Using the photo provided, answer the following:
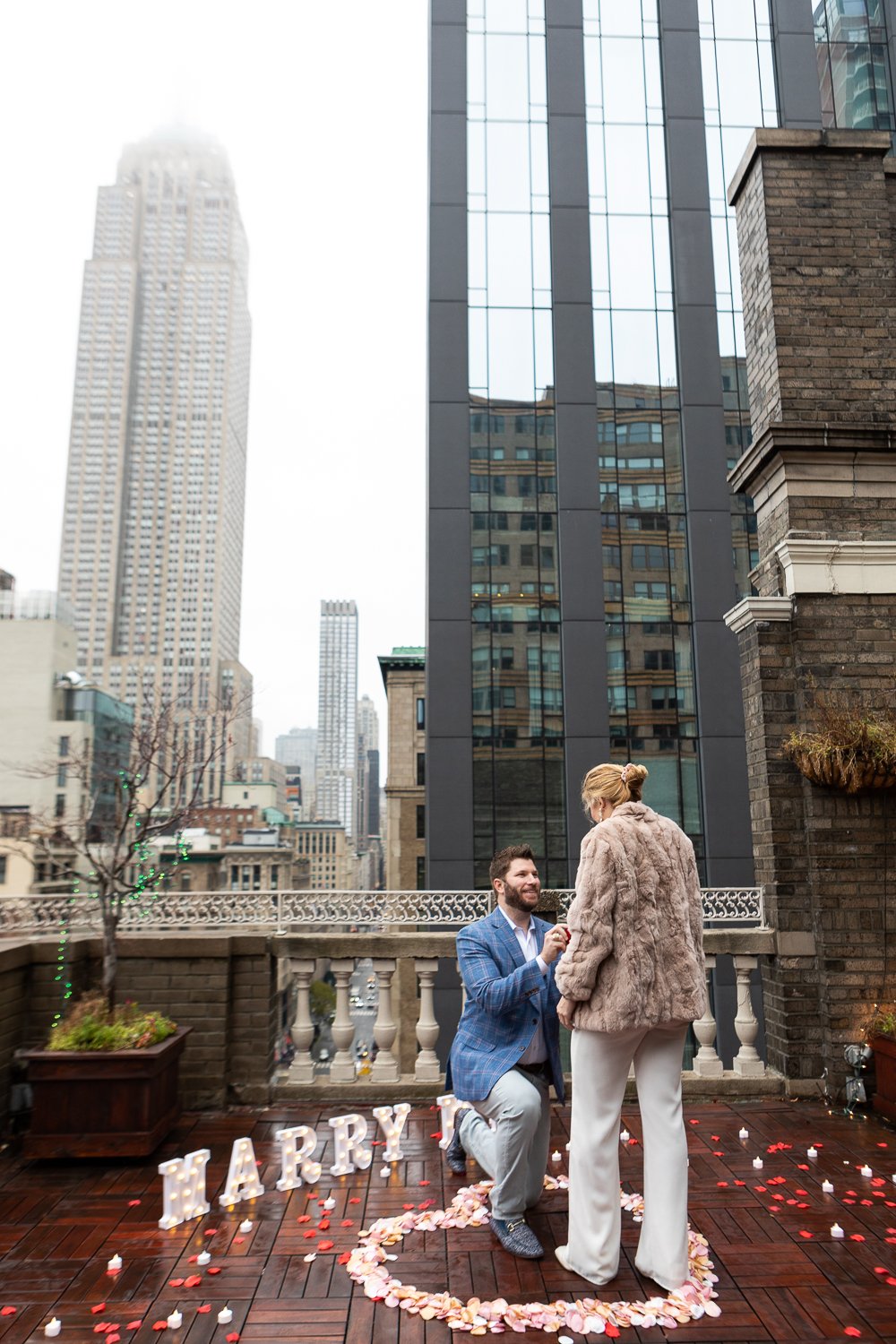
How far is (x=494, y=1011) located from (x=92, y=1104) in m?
2.34

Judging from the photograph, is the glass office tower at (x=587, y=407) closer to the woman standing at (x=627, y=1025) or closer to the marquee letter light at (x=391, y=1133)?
the marquee letter light at (x=391, y=1133)

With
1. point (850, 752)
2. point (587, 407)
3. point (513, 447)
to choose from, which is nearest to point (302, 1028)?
point (850, 752)

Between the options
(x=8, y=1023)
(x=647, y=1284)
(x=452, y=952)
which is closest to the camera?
(x=647, y=1284)

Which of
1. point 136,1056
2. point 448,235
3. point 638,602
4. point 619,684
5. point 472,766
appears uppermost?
point 448,235

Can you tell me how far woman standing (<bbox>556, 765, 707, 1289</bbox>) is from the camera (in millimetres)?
3066

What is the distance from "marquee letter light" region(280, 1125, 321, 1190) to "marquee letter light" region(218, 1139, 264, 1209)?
0.13 metres

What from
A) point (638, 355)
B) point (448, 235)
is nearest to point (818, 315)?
point (638, 355)

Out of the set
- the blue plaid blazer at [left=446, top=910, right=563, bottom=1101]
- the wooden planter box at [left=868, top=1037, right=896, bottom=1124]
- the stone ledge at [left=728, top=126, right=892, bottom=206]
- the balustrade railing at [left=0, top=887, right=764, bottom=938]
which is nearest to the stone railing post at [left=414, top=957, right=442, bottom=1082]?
the balustrade railing at [left=0, top=887, right=764, bottom=938]

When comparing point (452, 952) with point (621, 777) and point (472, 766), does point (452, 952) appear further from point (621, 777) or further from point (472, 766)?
point (472, 766)

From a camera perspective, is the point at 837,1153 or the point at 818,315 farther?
the point at 818,315

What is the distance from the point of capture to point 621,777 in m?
3.40

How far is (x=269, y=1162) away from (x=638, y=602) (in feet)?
50.7

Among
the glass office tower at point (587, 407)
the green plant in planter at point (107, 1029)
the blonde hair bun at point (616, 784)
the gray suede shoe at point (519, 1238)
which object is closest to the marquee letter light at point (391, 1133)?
the gray suede shoe at point (519, 1238)

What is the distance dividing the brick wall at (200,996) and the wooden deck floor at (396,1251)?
642 mm
